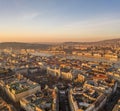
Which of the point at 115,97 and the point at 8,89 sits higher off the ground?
the point at 8,89

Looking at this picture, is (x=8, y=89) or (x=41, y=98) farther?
(x=8, y=89)

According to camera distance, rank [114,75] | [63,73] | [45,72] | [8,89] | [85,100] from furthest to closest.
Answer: [45,72] < [63,73] < [114,75] < [8,89] < [85,100]

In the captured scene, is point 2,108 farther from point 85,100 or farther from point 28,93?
point 85,100

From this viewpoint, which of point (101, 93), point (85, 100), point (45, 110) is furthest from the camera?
point (101, 93)

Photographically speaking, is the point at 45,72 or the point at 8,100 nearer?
the point at 8,100

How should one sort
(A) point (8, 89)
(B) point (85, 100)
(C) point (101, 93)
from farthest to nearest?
1. (A) point (8, 89)
2. (C) point (101, 93)
3. (B) point (85, 100)

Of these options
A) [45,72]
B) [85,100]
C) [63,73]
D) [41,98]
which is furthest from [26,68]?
[85,100]

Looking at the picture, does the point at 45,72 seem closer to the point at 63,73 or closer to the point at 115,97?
the point at 63,73

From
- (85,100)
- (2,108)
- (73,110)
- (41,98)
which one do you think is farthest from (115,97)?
(2,108)

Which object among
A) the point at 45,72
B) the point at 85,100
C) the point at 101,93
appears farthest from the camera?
the point at 45,72
